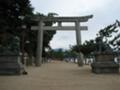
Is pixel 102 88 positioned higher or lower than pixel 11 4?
lower

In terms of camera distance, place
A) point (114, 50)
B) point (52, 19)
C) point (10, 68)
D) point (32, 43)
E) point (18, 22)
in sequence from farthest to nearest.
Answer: point (32, 43)
point (52, 19)
point (114, 50)
point (10, 68)
point (18, 22)

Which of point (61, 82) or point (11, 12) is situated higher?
point (11, 12)

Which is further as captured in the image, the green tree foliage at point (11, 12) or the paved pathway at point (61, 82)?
the green tree foliage at point (11, 12)

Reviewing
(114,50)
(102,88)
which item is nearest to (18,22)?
(102,88)

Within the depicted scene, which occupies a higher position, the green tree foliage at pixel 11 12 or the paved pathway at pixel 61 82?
the green tree foliage at pixel 11 12

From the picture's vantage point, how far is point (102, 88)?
14.6 metres

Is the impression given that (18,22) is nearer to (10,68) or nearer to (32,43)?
(10,68)

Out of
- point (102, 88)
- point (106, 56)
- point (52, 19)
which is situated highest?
point (52, 19)

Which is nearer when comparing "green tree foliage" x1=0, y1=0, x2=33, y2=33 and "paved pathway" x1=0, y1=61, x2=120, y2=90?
"paved pathway" x1=0, y1=61, x2=120, y2=90

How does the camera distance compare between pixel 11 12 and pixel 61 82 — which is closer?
pixel 11 12

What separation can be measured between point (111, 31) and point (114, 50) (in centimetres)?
218

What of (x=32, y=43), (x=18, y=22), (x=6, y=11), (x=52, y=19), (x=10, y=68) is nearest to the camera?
(x=6, y=11)

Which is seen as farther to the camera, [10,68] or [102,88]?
[10,68]

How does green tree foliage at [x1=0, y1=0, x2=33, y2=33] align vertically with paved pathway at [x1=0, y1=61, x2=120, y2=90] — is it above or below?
above
